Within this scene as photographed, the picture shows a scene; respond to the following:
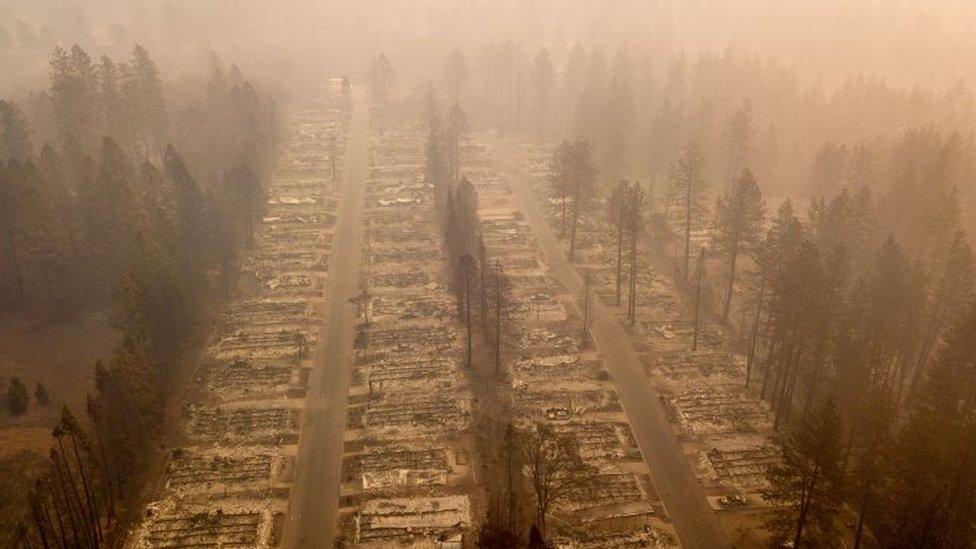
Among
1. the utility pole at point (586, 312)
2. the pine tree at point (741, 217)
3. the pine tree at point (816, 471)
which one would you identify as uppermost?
the pine tree at point (741, 217)

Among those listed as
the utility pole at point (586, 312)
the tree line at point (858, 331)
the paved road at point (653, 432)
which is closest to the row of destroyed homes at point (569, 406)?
the utility pole at point (586, 312)

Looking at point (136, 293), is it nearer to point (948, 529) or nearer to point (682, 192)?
point (948, 529)

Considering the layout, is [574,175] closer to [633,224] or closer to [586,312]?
[633,224]

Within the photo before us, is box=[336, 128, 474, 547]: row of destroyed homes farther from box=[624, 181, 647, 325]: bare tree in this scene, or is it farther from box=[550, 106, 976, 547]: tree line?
box=[550, 106, 976, 547]: tree line

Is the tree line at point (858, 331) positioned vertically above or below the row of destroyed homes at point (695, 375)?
above

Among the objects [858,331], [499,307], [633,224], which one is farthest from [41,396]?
[858,331]

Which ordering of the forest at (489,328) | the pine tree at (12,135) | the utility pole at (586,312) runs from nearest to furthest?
the forest at (489,328)
the utility pole at (586,312)
the pine tree at (12,135)

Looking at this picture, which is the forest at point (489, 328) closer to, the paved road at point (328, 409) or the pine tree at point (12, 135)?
the paved road at point (328, 409)
